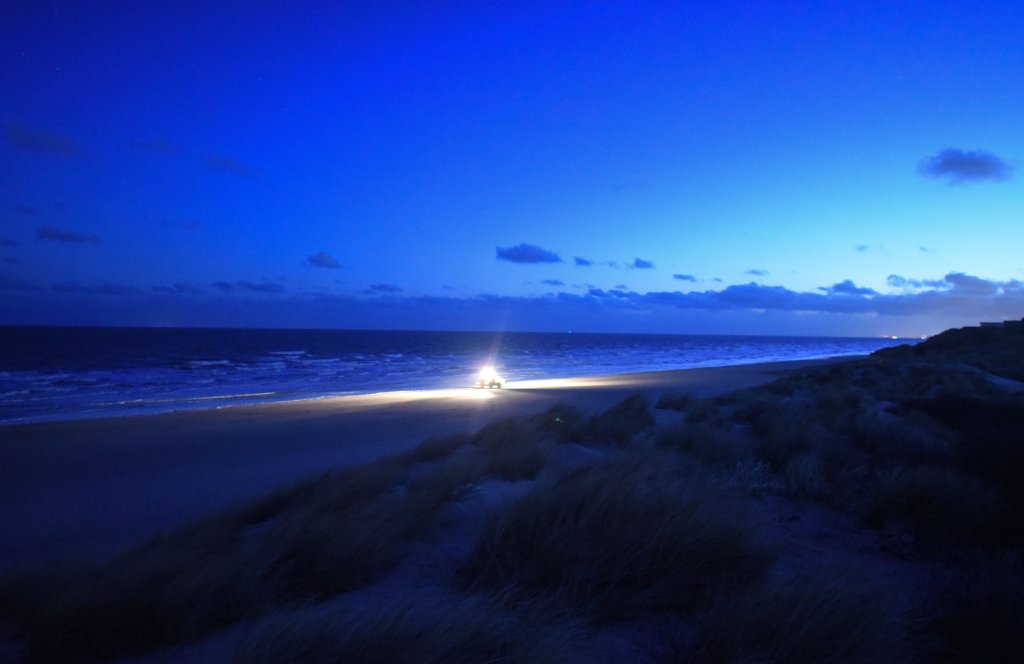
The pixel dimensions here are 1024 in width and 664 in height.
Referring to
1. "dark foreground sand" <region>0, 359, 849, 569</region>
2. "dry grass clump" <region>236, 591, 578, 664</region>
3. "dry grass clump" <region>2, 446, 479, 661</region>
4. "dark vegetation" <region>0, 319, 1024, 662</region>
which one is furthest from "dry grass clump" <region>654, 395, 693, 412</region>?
"dry grass clump" <region>236, 591, 578, 664</region>

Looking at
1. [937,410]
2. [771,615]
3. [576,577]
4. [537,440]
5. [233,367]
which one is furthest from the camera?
[233,367]

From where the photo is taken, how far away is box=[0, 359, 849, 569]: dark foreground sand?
8008mm

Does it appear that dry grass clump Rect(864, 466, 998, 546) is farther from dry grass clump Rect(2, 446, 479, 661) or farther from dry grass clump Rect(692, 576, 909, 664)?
dry grass clump Rect(2, 446, 479, 661)

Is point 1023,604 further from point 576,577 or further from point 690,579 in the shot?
point 576,577

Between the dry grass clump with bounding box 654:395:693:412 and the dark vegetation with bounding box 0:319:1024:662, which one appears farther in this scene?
the dry grass clump with bounding box 654:395:693:412

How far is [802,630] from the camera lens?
3041 millimetres

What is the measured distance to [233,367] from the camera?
40844 mm

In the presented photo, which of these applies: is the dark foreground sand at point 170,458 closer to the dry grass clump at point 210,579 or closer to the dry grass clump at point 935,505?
the dry grass clump at point 210,579

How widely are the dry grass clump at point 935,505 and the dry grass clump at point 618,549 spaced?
6.94ft

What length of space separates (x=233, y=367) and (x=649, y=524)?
137 feet

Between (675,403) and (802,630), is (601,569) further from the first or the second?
(675,403)

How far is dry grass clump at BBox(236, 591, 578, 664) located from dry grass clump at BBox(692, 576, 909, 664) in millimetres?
791

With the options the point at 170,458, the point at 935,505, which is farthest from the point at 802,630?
the point at 170,458

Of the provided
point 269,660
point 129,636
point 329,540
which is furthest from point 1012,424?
point 129,636
